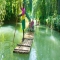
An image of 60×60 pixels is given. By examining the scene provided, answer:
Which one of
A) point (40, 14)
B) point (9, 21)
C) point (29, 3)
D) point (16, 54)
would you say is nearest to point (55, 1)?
point (29, 3)

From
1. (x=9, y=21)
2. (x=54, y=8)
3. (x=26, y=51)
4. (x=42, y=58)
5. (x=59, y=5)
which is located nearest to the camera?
(x=42, y=58)

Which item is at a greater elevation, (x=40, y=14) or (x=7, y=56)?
(x=40, y=14)

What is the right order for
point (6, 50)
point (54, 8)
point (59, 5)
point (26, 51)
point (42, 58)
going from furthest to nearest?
point (54, 8) → point (59, 5) → point (6, 50) → point (26, 51) → point (42, 58)

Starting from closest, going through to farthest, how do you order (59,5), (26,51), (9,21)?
(26,51) → (59,5) → (9,21)

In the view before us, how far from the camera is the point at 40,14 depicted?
126 feet

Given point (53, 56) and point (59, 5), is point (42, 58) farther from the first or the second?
point (59, 5)

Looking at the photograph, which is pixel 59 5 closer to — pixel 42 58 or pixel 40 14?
pixel 40 14

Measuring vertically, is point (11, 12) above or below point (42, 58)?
above

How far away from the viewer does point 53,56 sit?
10008 millimetres

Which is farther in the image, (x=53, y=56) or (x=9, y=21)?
(x=9, y=21)

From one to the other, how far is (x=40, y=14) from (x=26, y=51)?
2865 centimetres

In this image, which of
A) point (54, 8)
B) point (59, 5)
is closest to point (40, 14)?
Answer: point (54, 8)

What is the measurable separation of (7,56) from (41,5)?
27.5 m

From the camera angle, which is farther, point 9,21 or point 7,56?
point 9,21
